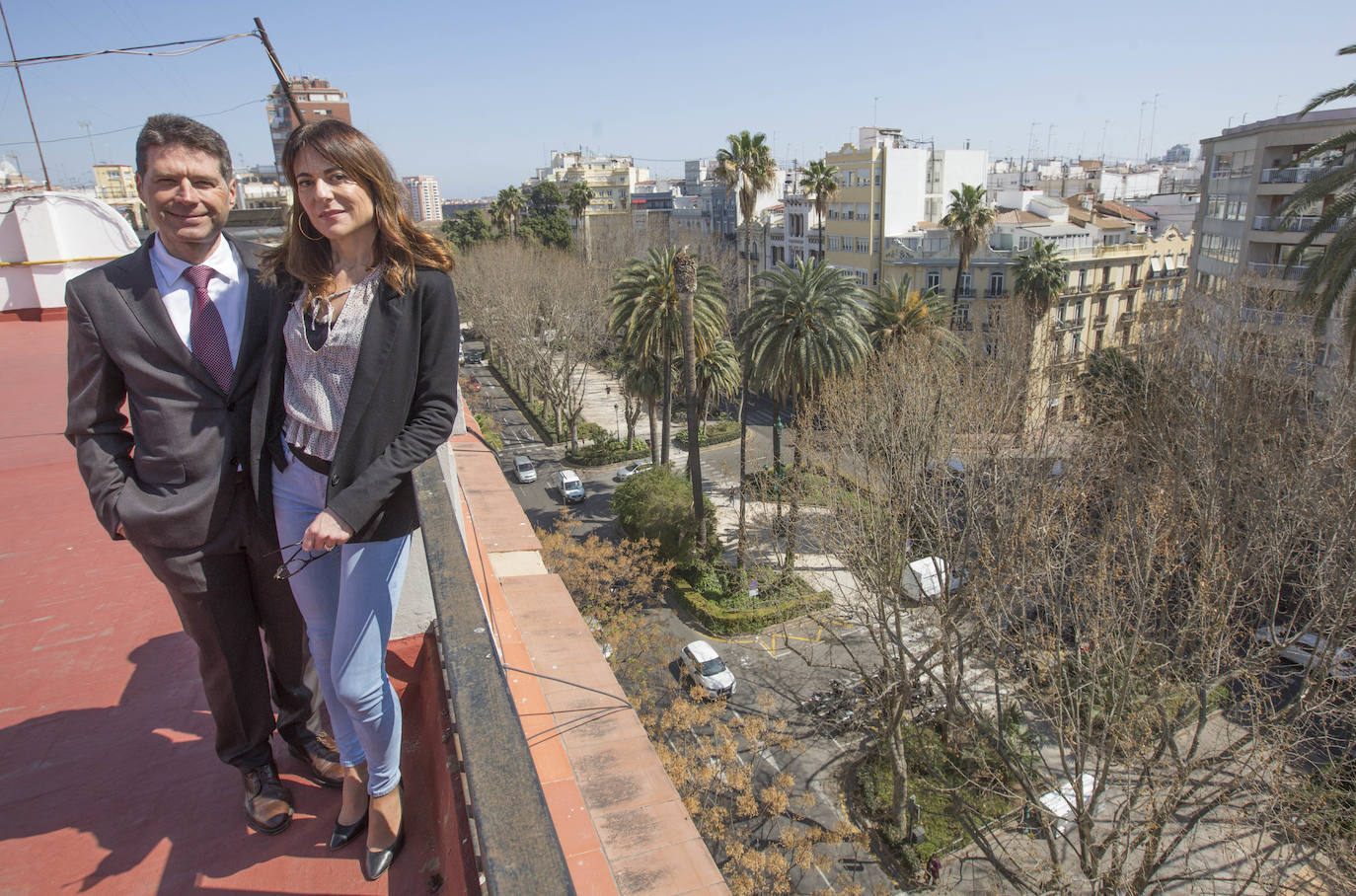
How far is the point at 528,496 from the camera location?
90.9ft

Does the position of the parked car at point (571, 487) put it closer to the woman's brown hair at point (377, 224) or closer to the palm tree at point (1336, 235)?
the palm tree at point (1336, 235)

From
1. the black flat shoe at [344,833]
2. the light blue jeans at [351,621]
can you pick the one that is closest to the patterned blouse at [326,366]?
the light blue jeans at [351,621]

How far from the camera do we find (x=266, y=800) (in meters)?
2.55

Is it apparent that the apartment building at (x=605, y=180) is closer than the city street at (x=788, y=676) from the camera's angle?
No

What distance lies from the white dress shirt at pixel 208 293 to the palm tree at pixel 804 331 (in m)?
17.2

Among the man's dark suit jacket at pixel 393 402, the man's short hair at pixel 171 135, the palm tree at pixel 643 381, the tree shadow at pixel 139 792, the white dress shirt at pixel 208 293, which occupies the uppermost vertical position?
the man's short hair at pixel 171 135

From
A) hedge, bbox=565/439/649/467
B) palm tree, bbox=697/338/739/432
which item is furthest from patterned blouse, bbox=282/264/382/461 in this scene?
hedge, bbox=565/439/649/467

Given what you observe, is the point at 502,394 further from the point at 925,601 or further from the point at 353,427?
the point at 353,427

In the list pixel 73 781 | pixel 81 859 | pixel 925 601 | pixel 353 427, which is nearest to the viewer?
pixel 353 427

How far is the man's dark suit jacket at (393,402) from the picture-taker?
2.06m

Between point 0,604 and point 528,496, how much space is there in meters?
23.9

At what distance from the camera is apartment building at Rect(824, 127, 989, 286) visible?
123ft

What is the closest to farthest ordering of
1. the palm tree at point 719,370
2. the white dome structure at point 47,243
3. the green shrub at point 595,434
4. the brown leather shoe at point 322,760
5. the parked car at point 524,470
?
Result: the brown leather shoe at point 322,760 → the white dome structure at point 47,243 → the palm tree at point 719,370 → the parked car at point 524,470 → the green shrub at point 595,434

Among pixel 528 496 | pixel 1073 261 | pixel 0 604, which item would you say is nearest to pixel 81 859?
pixel 0 604
